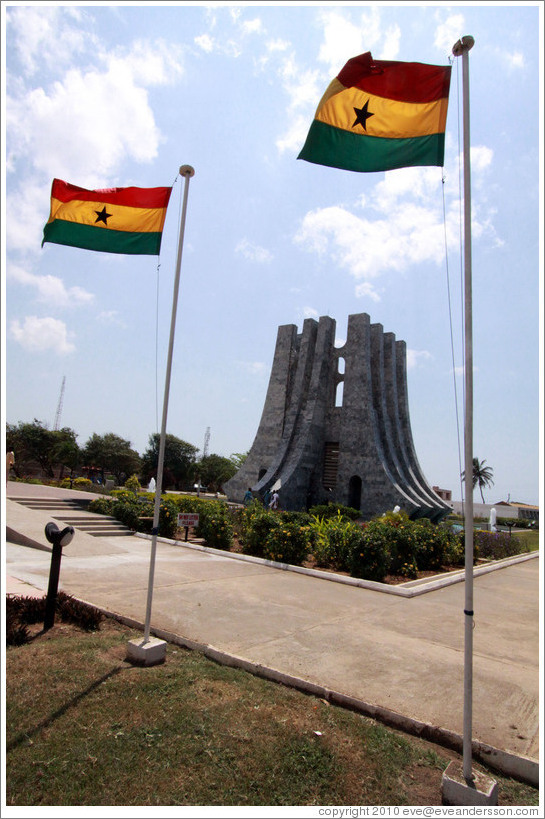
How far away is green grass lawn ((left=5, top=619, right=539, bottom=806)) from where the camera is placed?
2678 mm

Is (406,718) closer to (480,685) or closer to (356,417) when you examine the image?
(480,685)

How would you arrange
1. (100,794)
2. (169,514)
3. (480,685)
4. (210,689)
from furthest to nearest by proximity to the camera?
(169,514), (480,685), (210,689), (100,794)

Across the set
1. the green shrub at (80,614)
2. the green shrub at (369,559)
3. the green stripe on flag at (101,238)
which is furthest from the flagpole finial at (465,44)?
the green shrub at (369,559)

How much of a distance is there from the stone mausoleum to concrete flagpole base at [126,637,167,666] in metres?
20.7

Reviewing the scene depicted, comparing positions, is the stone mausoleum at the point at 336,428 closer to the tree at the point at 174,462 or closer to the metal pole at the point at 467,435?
the metal pole at the point at 467,435

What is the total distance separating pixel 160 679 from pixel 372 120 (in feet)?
18.1

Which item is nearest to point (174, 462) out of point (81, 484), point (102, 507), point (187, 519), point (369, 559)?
point (81, 484)

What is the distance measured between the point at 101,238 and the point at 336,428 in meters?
23.5

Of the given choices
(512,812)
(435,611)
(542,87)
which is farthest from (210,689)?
(542,87)

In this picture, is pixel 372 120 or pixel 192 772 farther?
pixel 372 120

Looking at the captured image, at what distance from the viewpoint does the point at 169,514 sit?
13.2 metres

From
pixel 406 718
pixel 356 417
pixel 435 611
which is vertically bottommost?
pixel 435 611

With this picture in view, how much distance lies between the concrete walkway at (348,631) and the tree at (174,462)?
4763 centimetres

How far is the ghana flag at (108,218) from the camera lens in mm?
6137
